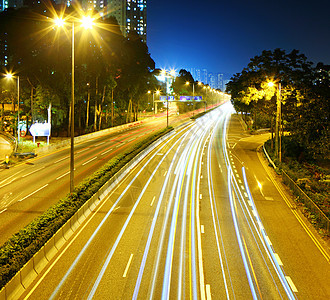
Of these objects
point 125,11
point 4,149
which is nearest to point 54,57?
point 4,149

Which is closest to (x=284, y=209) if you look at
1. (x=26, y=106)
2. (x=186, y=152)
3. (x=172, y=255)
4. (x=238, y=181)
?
(x=238, y=181)

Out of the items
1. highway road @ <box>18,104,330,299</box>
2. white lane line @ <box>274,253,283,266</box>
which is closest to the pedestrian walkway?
highway road @ <box>18,104,330,299</box>

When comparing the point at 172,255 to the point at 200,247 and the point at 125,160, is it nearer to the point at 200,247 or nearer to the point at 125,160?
the point at 200,247

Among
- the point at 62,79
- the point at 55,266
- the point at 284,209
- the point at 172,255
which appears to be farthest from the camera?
the point at 62,79

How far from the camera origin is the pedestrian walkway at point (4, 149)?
33787mm

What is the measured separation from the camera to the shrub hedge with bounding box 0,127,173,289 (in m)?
10.2

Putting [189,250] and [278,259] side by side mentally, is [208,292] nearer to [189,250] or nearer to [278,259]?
[189,250]

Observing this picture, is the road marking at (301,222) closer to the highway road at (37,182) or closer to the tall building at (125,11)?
the highway road at (37,182)

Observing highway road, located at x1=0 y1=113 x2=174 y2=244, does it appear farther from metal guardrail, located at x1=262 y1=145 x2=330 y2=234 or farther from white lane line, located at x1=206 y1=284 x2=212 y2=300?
metal guardrail, located at x1=262 y1=145 x2=330 y2=234

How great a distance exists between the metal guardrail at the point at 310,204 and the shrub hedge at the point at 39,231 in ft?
42.4

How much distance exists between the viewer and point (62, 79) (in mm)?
47438

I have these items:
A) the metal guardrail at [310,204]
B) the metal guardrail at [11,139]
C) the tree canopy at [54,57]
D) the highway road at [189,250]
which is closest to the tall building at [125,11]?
the tree canopy at [54,57]

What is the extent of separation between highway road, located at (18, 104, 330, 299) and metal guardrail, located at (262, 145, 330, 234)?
0.88 metres

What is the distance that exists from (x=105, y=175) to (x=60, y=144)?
19837mm
